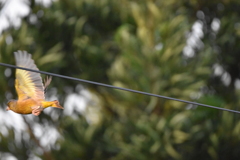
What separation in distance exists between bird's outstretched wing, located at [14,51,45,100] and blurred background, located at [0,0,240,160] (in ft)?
11.0

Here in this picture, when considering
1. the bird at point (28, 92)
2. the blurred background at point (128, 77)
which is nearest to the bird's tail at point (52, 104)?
the bird at point (28, 92)

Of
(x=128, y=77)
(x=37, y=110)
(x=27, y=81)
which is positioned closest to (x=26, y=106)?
(x=37, y=110)

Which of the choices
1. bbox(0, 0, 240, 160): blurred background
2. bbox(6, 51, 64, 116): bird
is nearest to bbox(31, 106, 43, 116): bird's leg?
bbox(6, 51, 64, 116): bird

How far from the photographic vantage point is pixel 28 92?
6.84ft

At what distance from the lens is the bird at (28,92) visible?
197 cm

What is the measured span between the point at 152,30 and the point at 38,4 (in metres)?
1.92

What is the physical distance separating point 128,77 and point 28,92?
364 centimetres

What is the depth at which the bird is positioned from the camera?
6.46 feet

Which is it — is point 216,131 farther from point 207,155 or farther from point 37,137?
point 37,137

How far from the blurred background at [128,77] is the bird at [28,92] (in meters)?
3.38

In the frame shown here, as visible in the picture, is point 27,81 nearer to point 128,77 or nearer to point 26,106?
point 26,106

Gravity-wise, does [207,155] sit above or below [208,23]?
below

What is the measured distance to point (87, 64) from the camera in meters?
6.80

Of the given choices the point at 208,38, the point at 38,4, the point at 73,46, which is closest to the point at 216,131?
the point at 208,38
